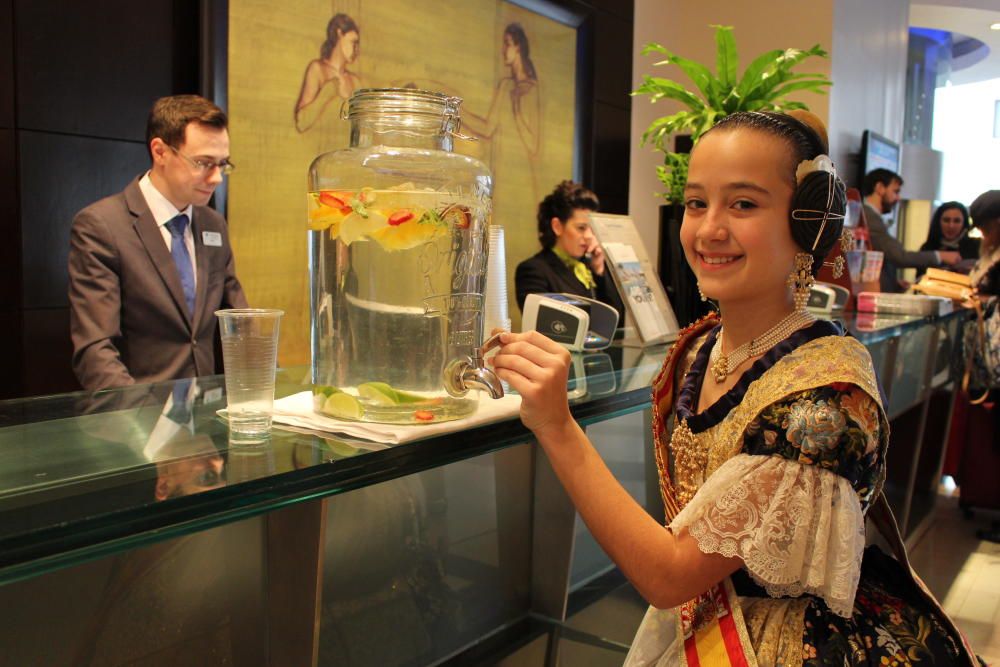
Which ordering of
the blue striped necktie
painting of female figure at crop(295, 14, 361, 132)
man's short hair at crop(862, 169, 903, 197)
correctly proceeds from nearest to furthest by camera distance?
the blue striped necktie → painting of female figure at crop(295, 14, 361, 132) → man's short hair at crop(862, 169, 903, 197)

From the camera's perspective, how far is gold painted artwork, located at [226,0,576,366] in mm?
3756

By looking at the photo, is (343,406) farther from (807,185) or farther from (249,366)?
(807,185)

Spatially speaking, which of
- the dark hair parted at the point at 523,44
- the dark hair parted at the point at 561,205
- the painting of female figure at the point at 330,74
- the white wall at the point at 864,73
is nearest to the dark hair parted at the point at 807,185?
the painting of female figure at the point at 330,74

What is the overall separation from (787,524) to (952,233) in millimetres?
8926

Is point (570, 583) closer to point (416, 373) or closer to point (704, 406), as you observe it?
point (704, 406)

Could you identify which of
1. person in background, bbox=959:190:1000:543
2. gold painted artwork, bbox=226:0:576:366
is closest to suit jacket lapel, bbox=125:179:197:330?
gold painted artwork, bbox=226:0:576:366

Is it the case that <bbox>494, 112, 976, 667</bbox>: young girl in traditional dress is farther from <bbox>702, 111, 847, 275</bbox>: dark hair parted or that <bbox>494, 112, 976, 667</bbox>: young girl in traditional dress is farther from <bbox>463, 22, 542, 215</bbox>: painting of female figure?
<bbox>463, 22, 542, 215</bbox>: painting of female figure

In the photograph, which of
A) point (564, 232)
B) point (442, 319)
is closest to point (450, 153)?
point (442, 319)

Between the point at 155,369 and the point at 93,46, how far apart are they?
1305 mm

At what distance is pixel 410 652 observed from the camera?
1584 mm

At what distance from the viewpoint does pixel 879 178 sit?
296 inches

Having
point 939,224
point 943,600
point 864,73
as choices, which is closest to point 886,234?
point 864,73

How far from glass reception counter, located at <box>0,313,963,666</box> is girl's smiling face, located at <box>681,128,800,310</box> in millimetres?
375

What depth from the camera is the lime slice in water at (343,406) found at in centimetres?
122
